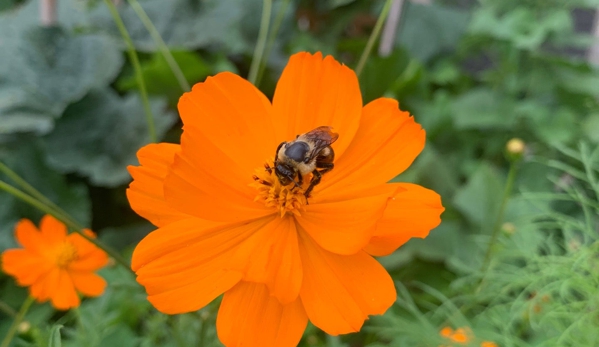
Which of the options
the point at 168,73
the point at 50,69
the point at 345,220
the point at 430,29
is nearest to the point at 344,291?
the point at 345,220

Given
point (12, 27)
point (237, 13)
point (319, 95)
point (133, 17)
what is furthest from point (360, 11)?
point (319, 95)

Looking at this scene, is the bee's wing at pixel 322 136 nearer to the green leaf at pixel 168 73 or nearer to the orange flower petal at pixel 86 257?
the orange flower petal at pixel 86 257

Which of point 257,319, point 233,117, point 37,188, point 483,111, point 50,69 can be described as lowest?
A: point 37,188

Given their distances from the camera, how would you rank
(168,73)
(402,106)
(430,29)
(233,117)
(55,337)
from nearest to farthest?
(55,337), (233,117), (168,73), (402,106), (430,29)

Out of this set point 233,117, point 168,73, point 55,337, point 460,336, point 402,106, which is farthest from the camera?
point 402,106

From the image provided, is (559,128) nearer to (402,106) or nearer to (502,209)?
(402,106)

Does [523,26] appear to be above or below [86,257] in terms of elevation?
above
